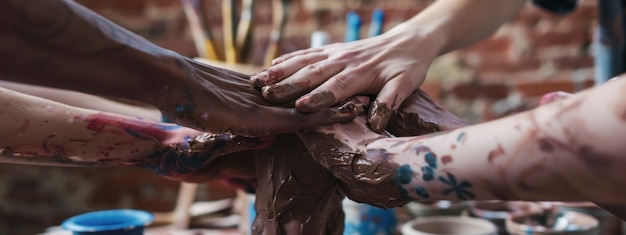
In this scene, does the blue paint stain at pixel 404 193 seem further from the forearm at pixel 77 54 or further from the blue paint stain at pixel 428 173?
the forearm at pixel 77 54

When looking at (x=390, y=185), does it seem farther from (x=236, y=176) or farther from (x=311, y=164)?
(x=236, y=176)

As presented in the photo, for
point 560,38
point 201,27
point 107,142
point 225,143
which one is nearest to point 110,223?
point 107,142

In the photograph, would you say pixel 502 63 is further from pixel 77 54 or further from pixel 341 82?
pixel 77 54

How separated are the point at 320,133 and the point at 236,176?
8.3 inches

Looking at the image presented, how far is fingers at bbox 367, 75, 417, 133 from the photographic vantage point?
2.32 feet

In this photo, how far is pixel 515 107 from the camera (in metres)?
1.71

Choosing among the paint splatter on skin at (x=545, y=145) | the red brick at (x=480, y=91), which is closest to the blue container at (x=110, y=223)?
the paint splatter on skin at (x=545, y=145)

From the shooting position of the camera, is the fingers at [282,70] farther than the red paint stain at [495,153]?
Yes

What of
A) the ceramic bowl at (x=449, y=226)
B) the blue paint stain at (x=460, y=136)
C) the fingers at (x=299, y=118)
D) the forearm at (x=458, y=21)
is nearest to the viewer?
the blue paint stain at (x=460, y=136)

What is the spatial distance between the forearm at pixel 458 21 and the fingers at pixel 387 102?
0.13 meters

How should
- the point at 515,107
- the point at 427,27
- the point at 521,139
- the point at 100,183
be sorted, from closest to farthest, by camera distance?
the point at 521,139, the point at 427,27, the point at 515,107, the point at 100,183

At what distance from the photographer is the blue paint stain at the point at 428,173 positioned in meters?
0.53

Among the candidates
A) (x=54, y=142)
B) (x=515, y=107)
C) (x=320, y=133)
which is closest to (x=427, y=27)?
(x=320, y=133)

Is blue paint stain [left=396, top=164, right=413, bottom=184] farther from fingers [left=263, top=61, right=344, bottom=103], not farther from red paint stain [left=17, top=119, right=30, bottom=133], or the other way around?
red paint stain [left=17, top=119, right=30, bottom=133]
